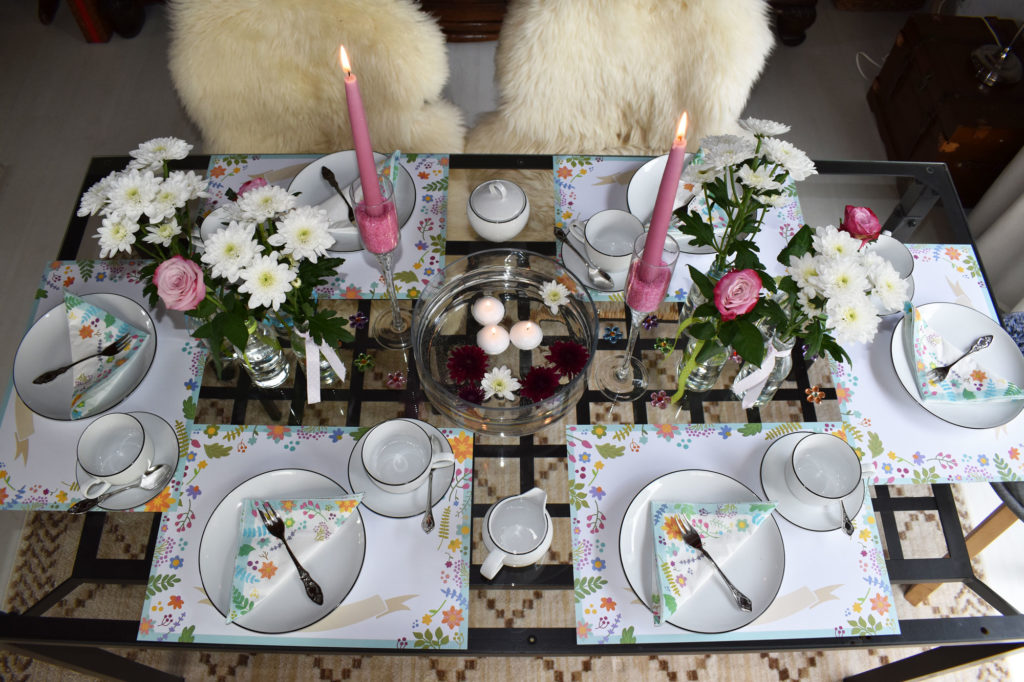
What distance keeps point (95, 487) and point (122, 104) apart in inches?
84.7

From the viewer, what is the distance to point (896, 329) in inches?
46.6

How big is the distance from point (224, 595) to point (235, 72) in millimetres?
1123

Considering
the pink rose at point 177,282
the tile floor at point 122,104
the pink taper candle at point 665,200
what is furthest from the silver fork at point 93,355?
the tile floor at point 122,104

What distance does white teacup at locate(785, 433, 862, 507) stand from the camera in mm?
996

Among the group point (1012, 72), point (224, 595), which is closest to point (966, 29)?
point (1012, 72)

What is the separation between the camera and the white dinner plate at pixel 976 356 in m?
1.11

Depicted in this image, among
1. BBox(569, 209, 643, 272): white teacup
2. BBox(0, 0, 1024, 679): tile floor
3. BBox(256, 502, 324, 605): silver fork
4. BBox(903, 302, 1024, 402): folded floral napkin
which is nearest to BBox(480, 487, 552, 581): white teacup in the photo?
BBox(256, 502, 324, 605): silver fork

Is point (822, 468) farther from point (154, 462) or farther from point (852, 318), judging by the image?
point (154, 462)

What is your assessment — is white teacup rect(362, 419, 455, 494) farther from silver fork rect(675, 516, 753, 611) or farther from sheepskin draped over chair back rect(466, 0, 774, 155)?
sheepskin draped over chair back rect(466, 0, 774, 155)

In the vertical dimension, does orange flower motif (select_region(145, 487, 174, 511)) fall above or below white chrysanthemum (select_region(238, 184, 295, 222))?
below

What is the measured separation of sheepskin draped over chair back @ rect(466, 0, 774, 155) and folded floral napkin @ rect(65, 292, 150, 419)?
946 millimetres

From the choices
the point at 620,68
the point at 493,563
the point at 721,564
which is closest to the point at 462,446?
the point at 493,563

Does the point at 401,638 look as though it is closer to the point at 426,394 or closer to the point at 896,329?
the point at 426,394

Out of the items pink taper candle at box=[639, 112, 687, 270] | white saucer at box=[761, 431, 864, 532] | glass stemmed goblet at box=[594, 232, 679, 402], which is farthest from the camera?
white saucer at box=[761, 431, 864, 532]
